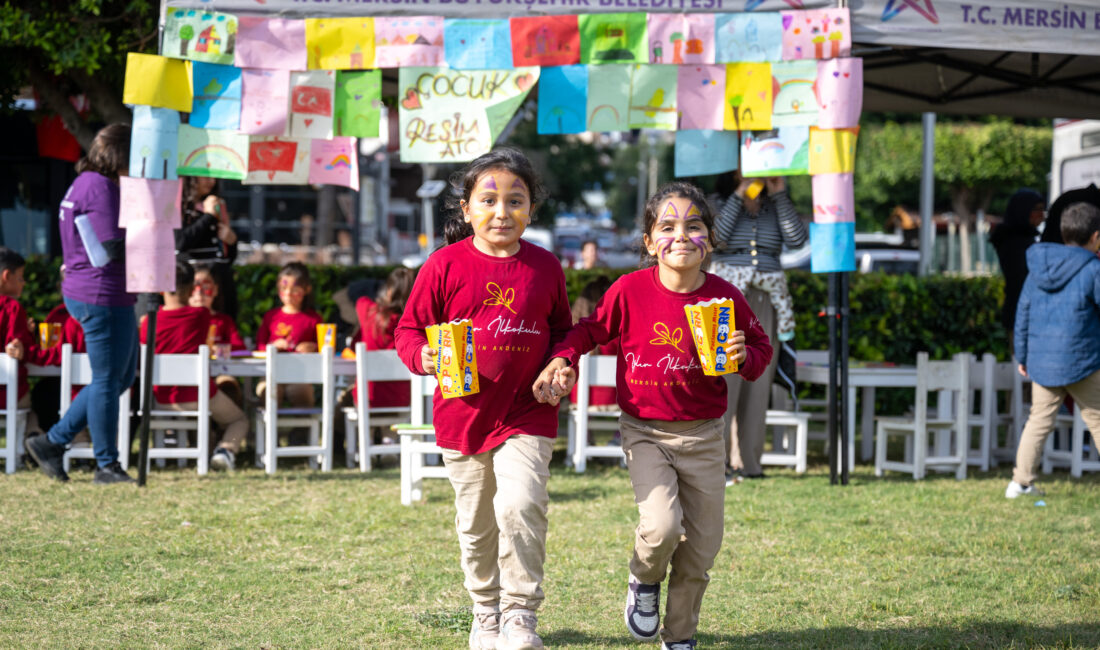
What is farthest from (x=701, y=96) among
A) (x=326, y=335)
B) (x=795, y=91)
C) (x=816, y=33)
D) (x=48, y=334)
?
(x=48, y=334)

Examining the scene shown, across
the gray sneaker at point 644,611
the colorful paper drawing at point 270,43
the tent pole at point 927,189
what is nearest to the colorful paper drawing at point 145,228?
the colorful paper drawing at point 270,43

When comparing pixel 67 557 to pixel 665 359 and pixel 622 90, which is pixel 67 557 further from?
pixel 622 90

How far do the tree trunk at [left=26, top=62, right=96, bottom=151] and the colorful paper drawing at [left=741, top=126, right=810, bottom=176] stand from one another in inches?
229

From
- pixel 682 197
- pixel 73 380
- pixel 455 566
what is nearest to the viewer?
pixel 682 197

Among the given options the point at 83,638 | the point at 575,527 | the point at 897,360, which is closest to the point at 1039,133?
the point at 897,360

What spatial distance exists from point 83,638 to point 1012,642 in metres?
3.33

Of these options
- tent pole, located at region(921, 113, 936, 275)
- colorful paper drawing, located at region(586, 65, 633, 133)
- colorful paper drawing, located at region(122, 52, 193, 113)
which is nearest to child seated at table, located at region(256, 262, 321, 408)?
colorful paper drawing, located at region(122, 52, 193, 113)

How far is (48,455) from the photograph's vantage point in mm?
6770

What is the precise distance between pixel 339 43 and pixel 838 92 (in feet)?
9.91

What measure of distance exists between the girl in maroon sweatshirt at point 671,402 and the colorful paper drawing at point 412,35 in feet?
10.2

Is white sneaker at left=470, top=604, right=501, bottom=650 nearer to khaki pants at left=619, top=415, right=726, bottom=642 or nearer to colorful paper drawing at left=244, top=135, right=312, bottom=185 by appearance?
khaki pants at left=619, top=415, right=726, bottom=642

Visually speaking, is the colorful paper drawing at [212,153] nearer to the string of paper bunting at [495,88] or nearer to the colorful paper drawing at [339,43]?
the string of paper bunting at [495,88]

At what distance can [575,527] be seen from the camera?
582cm

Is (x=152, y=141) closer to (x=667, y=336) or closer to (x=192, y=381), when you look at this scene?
(x=192, y=381)
